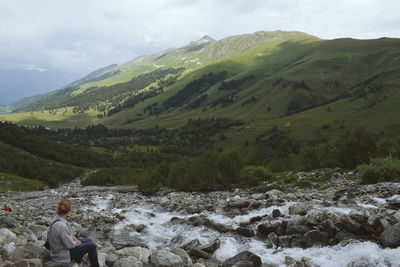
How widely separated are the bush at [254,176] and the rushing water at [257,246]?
77.0ft

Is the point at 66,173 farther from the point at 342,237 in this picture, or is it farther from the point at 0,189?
the point at 342,237

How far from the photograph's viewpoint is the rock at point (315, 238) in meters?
17.9

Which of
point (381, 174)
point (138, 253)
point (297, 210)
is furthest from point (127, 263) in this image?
point (381, 174)

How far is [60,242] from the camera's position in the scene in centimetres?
1370

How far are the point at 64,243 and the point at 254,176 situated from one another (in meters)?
42.8

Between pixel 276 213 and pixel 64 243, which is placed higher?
pixel 64 243

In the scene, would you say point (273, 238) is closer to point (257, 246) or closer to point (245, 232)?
point (257, 246)

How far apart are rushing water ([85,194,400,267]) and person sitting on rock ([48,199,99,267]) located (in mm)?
7800

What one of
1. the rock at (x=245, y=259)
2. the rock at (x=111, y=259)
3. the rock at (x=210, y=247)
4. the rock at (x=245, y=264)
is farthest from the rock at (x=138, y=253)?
the rock at (x=245, y=264)

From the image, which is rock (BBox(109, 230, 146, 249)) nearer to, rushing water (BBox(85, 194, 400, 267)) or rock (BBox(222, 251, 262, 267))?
rushing water (BBox(85, 194, 400, 267))

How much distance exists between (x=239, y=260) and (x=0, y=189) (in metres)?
92.4

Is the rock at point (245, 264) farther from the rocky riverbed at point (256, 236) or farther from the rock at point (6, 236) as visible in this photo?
the rock at point (6, 236)

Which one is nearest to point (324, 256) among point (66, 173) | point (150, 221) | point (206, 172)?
point (150, 221)

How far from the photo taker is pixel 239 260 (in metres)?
16.7
